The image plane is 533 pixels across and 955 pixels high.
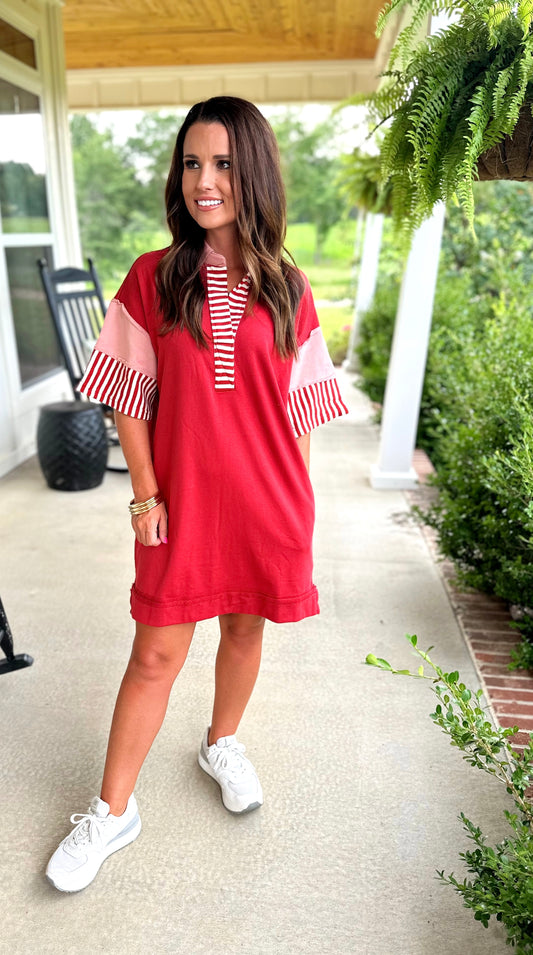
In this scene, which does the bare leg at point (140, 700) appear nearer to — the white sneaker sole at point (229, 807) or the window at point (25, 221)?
the white sneaker sole at point (229, 807)

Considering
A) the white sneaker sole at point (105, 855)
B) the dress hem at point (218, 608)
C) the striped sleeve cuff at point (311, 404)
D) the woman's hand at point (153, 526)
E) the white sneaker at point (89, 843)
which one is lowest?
the white sneaker sole at point (105, 855)

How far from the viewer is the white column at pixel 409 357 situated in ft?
11.2

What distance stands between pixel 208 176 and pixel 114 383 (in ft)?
1.35

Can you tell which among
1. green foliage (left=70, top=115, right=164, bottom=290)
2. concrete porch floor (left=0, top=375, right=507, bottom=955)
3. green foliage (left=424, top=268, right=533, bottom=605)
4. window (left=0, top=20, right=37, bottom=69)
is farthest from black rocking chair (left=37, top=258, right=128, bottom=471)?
green foliage (left=70, top=115, right=164, bottom=290)

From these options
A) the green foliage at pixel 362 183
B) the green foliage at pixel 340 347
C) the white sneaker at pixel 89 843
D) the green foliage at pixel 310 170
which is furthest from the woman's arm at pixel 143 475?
the green foliage at pixel 310 170

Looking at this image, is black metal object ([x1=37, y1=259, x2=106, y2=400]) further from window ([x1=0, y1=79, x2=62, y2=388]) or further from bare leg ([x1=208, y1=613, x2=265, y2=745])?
bare leg ([x1=208, y1=613, x2=265, y2=745])

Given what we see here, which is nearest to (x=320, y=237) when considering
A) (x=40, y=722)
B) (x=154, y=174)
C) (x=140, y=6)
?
(x=154, y=174)

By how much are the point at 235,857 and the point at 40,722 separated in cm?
73

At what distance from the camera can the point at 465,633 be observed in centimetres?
251

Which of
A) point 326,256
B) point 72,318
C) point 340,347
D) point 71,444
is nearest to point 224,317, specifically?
point 71,444

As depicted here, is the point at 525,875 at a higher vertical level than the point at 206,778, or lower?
higher

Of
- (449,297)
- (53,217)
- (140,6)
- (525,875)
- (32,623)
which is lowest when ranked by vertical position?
(32,623)

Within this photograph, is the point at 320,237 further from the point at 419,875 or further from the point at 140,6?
the point at 419,875

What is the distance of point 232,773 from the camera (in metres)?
1.72
